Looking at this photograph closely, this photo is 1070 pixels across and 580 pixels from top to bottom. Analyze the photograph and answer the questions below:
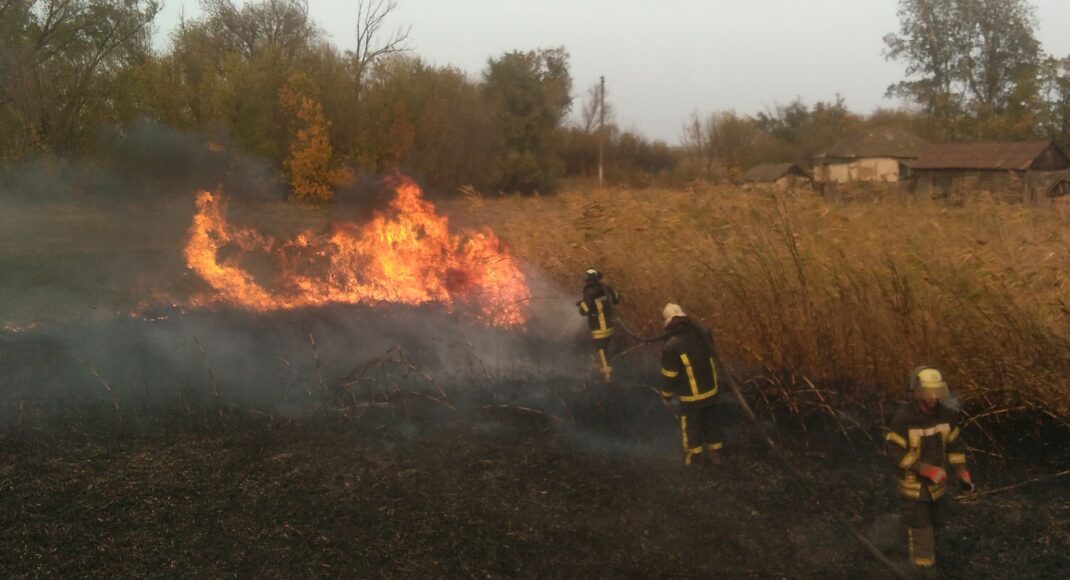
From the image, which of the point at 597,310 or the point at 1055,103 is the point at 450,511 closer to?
the point at 597,310

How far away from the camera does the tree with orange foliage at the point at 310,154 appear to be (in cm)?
2289

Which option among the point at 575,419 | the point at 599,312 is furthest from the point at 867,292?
the point at 575,419

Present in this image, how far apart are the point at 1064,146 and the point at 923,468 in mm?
36661

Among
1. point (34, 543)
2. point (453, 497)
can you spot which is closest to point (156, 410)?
point (34, 543)

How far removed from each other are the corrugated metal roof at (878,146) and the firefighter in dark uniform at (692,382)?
108 feet

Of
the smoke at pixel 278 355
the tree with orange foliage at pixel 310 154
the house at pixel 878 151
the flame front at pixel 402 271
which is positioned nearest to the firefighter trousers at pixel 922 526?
the smoke at pixel 278 355

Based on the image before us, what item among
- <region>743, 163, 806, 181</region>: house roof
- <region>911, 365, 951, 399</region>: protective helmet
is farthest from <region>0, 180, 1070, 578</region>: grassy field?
<region>743, 163, 806, 181</region>: house roof

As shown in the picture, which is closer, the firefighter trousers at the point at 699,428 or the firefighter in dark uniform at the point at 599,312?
the firefighter trousers at the point at 699,428

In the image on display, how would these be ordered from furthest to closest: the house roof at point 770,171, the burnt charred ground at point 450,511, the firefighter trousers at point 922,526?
the house roof at point 770,171 → the burnt charred ground at point 450,511 → the firefighter trousers at point 922,526

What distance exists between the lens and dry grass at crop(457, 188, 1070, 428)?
6.89m

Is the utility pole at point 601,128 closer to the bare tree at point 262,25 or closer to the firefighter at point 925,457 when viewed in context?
the bare tree at point 262,25

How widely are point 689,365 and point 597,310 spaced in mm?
2639

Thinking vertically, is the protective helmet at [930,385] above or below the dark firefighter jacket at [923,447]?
above

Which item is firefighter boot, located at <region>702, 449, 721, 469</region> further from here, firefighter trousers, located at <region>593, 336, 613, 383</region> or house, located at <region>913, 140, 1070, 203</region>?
house, located at <region>913, 140, 1070, 203</region>
